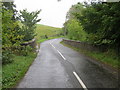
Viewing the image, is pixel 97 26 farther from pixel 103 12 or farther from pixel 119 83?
pixel 119 83

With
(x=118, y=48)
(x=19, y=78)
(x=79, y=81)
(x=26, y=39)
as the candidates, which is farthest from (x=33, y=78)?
(x=26, y=39)

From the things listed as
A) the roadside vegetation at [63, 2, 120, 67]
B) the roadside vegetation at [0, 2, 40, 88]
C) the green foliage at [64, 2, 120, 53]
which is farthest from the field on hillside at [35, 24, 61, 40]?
the green foliage at [64, 2, 120, 53]

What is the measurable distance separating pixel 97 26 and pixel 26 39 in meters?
12.1

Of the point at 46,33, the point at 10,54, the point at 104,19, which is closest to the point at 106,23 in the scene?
the point at 104,19

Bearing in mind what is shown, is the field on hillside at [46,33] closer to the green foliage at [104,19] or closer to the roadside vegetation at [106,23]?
the roadside vegetation at [106,23]

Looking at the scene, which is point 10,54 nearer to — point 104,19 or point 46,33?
point 104,19

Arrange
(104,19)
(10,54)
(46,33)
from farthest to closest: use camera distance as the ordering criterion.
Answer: (46,33) < (10,54) < (104,19)

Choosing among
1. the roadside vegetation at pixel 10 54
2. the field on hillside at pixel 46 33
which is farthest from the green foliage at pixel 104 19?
the field on hillside at pixel 46 33

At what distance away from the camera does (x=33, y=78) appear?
6.89 m

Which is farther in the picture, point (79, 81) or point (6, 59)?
point (6, 59)

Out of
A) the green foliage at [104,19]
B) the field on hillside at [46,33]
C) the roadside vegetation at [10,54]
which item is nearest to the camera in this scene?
the roadside vegetation at [10,54]

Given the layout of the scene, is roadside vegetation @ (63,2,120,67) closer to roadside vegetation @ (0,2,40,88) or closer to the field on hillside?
roadside vegetation @ (0,2,40,88)

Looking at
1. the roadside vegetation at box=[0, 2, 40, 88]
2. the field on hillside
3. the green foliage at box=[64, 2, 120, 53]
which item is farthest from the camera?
the field on hillside

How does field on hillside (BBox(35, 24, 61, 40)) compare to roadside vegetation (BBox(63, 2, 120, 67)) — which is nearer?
roadside vegetation (BBox(63, 2, 120, 67))
